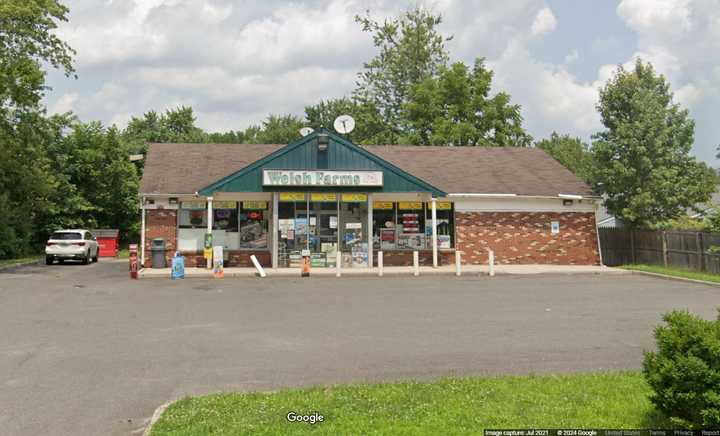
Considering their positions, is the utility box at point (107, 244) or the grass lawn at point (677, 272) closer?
the grass lawn at point (677, 272)

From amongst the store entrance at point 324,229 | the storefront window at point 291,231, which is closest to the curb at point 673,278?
the store entrance at point 324,229

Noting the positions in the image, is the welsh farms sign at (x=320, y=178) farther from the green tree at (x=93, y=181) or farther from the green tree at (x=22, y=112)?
the green tree at (x=93, y=181)

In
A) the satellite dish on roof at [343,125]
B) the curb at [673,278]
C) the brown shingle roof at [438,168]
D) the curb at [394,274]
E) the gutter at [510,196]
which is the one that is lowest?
→ the curb at [673,278]

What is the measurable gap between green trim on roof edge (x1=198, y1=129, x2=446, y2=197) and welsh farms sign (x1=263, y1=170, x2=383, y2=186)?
1.04 ft

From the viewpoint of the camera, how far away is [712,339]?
4.77 meters

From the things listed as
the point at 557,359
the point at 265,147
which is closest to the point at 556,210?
the point at 265,147

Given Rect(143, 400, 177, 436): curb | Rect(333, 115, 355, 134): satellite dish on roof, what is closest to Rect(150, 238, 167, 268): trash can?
Rect(333, 115, 355, 134): satellite dish on roof

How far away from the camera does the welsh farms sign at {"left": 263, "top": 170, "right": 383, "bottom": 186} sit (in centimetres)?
2316

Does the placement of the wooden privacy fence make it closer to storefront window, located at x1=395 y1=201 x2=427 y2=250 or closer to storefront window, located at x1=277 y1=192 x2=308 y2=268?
storefront window, located at x1=395 y1=201 x2=427 y2=250

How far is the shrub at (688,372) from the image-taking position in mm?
4625

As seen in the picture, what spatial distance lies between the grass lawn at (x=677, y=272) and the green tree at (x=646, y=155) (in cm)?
269

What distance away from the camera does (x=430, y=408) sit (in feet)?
19.2

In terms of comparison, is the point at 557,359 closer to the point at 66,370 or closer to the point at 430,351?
the point at 430,351

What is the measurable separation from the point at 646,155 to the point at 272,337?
21.2 metres
